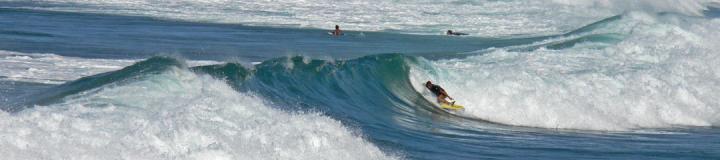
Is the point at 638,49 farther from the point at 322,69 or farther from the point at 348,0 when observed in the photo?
the point at 348,0

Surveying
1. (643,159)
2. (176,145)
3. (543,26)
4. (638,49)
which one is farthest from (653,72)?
(543,26)

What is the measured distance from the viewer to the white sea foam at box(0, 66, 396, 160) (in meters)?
10.0

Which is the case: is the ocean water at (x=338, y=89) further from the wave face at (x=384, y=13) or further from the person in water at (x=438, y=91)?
the wave face at (x=384, y=13)

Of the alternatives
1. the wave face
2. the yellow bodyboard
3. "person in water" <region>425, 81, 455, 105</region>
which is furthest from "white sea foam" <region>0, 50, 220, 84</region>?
the wave face

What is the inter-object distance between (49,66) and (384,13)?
27615mm

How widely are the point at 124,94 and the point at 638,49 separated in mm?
16713

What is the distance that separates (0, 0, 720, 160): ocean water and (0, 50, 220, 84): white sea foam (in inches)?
1.9

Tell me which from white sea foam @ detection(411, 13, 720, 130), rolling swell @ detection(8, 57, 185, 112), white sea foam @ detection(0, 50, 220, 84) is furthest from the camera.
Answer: white sea foam @ detection(411, 13, 720, 130)

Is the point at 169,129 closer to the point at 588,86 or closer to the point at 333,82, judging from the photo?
the point at 333,82

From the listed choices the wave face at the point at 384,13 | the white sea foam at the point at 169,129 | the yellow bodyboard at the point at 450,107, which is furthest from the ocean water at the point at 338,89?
the wave face at the point at 384,13

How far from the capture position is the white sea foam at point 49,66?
1834 centimetres

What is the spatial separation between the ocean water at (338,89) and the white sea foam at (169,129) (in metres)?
0.02

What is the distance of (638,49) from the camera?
27.9 metres

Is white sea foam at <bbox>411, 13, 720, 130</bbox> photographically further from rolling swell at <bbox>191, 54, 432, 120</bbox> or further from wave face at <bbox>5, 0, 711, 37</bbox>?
wave face at <bbox>5, 0, 711, 37</bbox>
